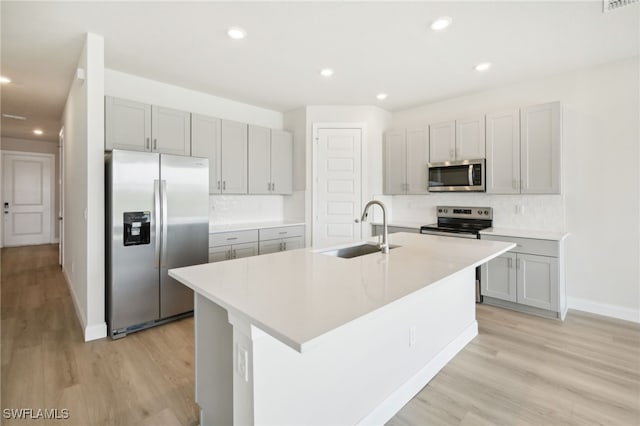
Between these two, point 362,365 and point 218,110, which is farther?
point 218,110

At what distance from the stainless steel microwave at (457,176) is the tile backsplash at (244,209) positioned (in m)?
2.35

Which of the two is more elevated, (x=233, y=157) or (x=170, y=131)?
(x=170, y=131)

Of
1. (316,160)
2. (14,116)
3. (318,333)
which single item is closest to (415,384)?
(318,333)

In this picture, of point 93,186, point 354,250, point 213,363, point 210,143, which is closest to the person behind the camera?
point 213,363

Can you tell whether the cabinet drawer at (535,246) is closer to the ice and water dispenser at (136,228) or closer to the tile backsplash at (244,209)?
the tile backsplash at (244,209)

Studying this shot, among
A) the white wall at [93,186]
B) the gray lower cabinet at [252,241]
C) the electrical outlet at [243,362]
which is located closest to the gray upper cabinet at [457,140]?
the gray lower cabinet at [252,241]

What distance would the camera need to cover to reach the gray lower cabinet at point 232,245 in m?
3.54

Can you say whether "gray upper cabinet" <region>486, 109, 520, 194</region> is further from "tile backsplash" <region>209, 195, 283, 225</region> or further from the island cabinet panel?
"tile backsplash" <region>209, 195, 283, 225</region>

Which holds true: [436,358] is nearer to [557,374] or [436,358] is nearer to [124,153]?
[557,374]

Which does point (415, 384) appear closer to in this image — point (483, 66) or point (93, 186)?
point (93, 186)

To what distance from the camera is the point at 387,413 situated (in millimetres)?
1728

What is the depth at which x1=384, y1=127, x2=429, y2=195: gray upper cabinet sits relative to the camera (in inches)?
168

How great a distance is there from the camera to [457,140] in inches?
154

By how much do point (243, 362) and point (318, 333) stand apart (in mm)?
490
